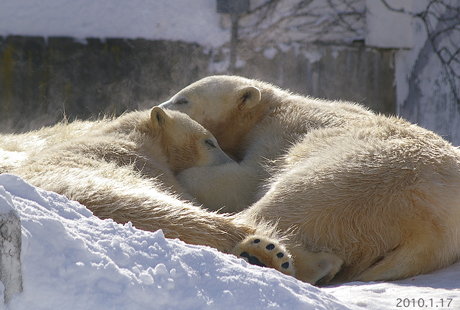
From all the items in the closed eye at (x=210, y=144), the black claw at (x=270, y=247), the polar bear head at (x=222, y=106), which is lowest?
the black claw at (x=270, y=247)

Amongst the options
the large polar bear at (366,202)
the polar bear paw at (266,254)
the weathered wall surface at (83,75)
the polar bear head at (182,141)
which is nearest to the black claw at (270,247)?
the polar bear paw at (266,254)

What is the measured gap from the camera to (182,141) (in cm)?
341

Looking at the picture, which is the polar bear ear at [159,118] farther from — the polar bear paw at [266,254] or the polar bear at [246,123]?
the polar bear paw at [266,254]

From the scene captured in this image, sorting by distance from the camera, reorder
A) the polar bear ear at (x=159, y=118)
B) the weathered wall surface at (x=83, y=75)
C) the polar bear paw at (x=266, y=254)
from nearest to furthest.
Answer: the polar bear paw at (x=266, y=254) < the polar bear ear at (x=159, y=118) < the weathered wall surface at (x=83, y=75)

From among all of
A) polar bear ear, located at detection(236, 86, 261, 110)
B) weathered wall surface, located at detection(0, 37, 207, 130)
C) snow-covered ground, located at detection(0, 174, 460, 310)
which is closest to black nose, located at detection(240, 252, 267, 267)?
snow-covered ground, located at detection(0, 174, 460, 310)

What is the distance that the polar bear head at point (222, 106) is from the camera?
4094 mm

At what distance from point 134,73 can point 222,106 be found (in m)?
3.93

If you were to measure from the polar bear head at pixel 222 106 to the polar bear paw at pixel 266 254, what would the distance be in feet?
6.50

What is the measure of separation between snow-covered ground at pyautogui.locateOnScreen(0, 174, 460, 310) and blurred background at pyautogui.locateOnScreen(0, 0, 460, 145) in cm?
534

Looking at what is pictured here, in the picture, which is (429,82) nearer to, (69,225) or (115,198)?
(115,198)

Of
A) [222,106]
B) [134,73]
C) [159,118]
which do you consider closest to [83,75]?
[134,73]

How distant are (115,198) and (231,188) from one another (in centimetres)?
111

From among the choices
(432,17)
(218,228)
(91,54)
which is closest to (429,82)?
(432,17)

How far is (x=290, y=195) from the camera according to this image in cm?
267
